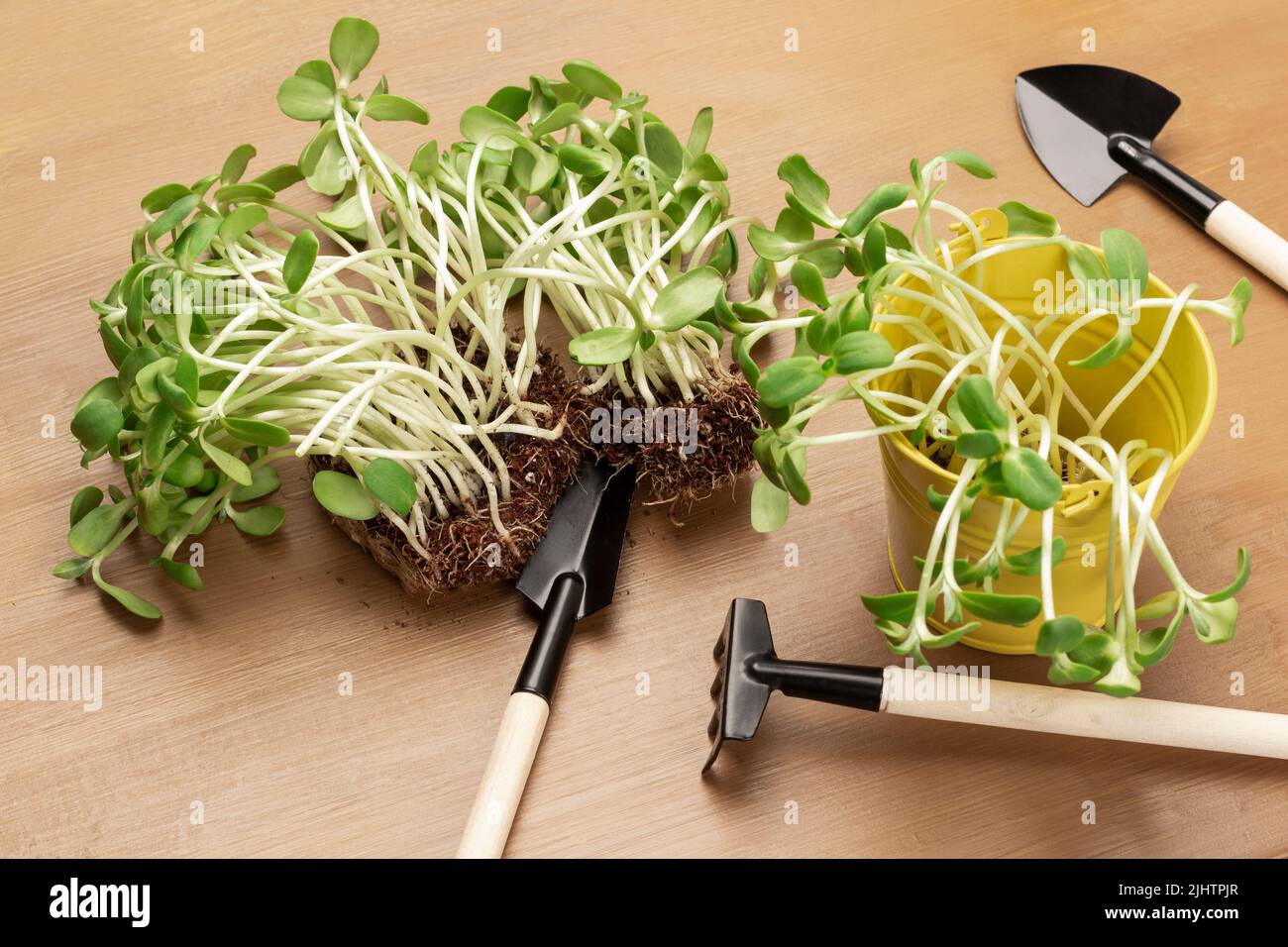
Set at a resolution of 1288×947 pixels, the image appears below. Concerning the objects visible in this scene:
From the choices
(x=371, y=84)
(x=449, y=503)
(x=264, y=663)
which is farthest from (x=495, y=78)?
(x=264, y=663)

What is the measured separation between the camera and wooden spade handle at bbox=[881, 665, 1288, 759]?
725mm

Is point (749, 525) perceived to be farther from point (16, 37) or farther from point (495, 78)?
point (16, 37)

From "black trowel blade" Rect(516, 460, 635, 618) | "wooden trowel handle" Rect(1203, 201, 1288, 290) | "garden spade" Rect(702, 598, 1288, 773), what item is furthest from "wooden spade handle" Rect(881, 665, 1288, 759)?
"wooden trowel handle" Rect(1203, 201, 1288, 290)

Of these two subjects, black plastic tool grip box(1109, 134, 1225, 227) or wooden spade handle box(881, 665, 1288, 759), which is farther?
black plastic tool grip box(1109, 134, 1225, 227)

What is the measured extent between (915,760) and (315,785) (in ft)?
1.32

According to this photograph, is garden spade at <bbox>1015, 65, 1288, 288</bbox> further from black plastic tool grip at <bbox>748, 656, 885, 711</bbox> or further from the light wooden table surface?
black plastic tool grip at <bbox>748, 656, 885, 711</bbox>


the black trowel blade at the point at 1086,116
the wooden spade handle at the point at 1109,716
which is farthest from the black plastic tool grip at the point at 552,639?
the black trowel blade at the point at 1086,116

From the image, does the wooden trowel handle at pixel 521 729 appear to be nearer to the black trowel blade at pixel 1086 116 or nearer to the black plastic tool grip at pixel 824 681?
the black plastic tool grip at pixel 824 681

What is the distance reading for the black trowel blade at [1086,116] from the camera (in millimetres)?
967

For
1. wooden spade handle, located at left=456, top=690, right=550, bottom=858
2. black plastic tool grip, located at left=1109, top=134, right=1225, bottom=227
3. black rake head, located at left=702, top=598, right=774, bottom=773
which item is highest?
black plastic tool grip, located at left=1109, top=134, right=1225, bottom=227

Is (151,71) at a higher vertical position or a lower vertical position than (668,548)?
higher

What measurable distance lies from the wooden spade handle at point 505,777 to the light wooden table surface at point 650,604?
0.10 feet

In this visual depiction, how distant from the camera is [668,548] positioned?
0.85m

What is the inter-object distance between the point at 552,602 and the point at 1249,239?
24.1 inches
